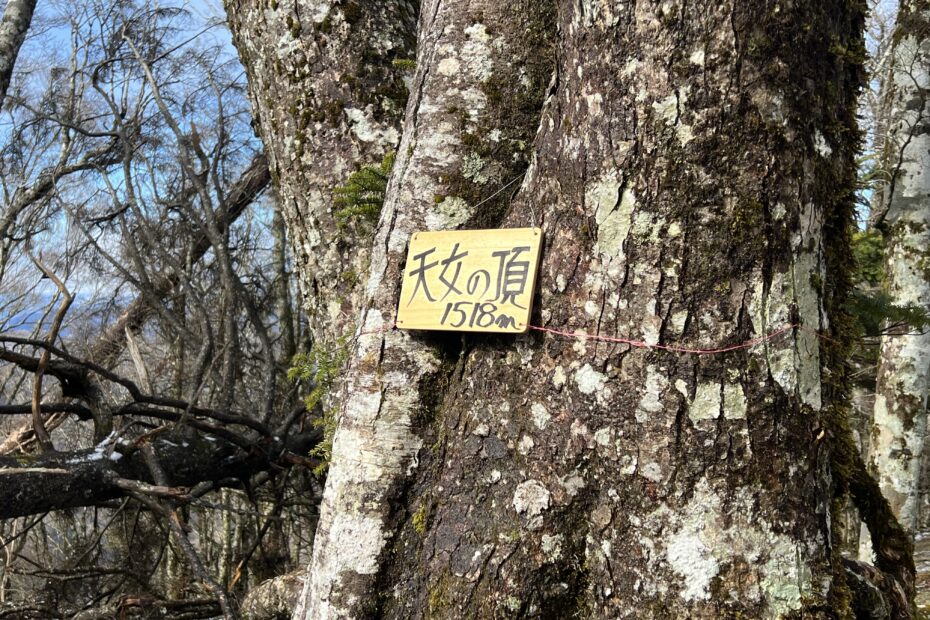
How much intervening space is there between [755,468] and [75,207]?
7.72m

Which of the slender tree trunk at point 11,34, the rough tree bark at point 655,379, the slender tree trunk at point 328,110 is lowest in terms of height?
the rough tree bark at point 655,379

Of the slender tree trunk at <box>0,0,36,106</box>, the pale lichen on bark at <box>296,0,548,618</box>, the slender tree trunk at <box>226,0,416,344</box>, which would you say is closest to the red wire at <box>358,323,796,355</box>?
the pale lichen on bark at <box>296,0,548,618</box>

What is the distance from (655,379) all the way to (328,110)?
1.40 meters

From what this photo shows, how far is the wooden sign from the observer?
1.53 m

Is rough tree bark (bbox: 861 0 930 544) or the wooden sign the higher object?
rough tree bark (bbox: 861 0 930 544)

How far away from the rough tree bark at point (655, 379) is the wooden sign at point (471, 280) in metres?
0.05

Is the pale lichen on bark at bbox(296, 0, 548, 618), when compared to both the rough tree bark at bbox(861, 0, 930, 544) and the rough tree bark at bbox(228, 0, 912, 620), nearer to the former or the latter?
the rough tree bark at bbox(228, 0, 912, 620)

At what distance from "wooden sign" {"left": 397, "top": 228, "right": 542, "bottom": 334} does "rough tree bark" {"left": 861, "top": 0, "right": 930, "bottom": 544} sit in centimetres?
484

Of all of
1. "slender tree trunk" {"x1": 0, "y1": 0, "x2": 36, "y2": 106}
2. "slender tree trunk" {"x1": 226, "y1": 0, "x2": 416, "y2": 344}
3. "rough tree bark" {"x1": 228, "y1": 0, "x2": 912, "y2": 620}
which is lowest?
"rough tree bark" {"x1": 228, "y1": 0, "x2": 912, "y2": 620}

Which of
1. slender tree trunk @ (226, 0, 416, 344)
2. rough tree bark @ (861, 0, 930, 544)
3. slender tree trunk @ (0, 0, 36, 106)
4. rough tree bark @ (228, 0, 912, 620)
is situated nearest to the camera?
rough tree bark @ (228, 0, 912, 620)

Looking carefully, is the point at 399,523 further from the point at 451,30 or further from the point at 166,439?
the point at 166,439

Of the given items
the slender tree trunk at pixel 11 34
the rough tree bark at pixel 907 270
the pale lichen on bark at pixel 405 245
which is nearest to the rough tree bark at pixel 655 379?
the pale lichen on bark at pixel 405 245

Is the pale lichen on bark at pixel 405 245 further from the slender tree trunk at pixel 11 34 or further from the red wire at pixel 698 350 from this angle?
the slender tree trunk at pixel 11 34

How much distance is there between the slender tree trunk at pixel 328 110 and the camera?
229cm
